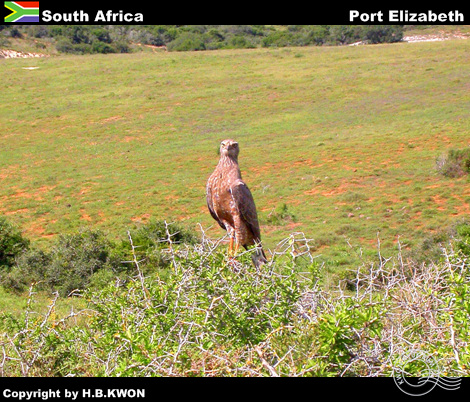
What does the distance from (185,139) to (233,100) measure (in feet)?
19.8

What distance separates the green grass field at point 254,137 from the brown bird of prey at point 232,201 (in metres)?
3.99

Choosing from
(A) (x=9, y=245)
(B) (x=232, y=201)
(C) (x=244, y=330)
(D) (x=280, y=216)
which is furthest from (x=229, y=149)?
(D) (x=280, y=216)

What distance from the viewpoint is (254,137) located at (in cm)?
2547

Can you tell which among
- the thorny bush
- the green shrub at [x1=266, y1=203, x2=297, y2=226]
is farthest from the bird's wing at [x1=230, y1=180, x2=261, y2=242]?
the green shrub at [x1=266, y1=203, x2=297, y2=226]

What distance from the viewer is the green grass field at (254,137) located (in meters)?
16.4

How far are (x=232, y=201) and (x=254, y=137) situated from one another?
2008 centimetres

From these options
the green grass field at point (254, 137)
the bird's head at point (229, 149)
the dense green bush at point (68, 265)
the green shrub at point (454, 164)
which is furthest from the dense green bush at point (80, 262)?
the green shrub at point (454, 164)

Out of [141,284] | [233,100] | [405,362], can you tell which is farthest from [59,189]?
[405,362]

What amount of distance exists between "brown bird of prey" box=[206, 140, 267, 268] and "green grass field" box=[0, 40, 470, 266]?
3991 mm

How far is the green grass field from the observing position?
1642 cm

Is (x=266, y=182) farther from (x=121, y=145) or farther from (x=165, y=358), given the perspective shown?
(x=165, y=358)

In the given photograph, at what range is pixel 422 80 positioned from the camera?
30.9 m
